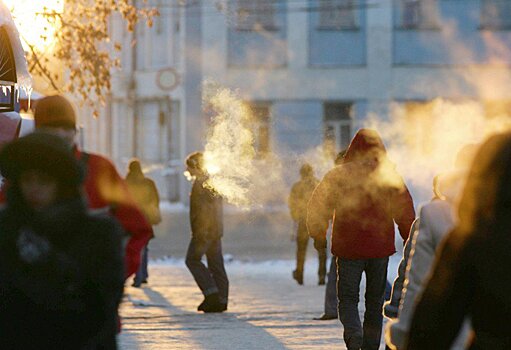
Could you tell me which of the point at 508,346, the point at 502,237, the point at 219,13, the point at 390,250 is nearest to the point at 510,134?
the point at 502,237

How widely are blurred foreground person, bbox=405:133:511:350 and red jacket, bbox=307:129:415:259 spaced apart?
5.92 metres

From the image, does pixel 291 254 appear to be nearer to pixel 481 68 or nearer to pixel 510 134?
pixel 481 68

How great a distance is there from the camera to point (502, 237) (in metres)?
4.45

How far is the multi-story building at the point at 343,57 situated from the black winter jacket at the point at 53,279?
121 feet

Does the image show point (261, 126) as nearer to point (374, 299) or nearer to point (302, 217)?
point (302, 217)

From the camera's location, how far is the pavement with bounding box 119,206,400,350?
12383 millimetres

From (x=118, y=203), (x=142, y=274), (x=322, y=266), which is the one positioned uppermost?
(x=118, y=203)

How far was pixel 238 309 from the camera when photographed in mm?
15547

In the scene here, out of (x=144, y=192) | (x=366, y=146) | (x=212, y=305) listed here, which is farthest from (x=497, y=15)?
(x=366, y=146)

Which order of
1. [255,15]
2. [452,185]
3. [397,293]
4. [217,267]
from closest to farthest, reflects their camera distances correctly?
[452,185] < [397,293] < [217,267] < [255,15]

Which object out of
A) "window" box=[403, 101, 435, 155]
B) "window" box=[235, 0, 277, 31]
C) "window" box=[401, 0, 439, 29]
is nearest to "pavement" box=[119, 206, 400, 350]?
"window" box=[403, 101, 435, 155]

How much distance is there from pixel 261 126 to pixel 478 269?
37.5 m

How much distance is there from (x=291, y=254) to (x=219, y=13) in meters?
17.5

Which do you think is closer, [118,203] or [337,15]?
[118,203]
